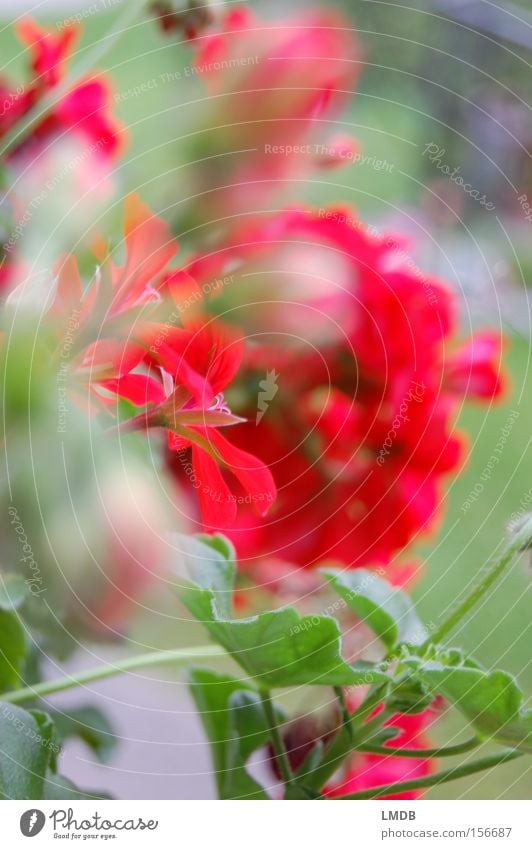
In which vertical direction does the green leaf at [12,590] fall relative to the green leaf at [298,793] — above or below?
above

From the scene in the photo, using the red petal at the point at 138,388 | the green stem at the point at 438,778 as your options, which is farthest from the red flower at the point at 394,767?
the red petal at the point at 138,388

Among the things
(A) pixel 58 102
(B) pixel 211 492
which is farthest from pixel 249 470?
(A) pixel 58 102

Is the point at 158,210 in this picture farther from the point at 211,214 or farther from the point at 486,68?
the point at 486,68

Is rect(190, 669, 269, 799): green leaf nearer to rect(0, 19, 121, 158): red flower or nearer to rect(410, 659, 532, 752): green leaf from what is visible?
rect(410, 659, 532, 752): green leaf

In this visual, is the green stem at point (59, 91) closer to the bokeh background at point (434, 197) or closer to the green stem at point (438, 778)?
the bokeh background at point (434, 197)
